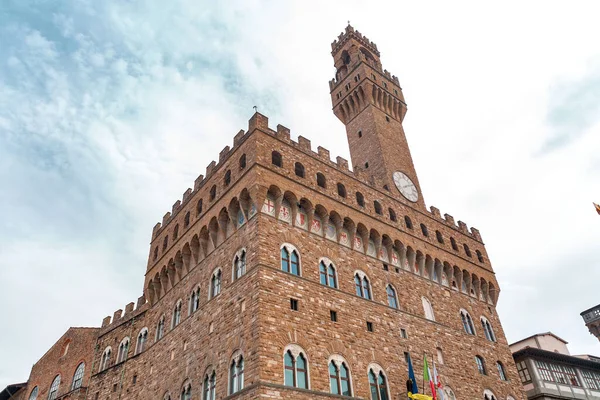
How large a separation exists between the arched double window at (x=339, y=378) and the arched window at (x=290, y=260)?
3800mm

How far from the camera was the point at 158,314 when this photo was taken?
954 inches

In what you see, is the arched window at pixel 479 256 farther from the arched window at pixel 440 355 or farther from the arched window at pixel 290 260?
the arched window at pixel 290 260

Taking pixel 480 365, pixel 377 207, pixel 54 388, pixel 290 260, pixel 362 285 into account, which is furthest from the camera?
pixel 54 388

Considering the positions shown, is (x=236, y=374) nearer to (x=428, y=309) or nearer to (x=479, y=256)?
(x=428, y=309)

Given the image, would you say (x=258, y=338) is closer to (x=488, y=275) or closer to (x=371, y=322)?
(x=371, y=322)

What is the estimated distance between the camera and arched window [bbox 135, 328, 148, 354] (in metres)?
24.4

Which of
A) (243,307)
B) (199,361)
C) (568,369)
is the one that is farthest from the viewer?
(568,369)

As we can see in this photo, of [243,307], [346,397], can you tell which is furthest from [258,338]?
[346,397]

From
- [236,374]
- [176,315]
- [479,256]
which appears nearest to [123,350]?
[176,315]

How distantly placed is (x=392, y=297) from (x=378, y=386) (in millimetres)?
4949

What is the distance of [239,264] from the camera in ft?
61.9

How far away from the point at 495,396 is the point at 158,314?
17753 millimetres

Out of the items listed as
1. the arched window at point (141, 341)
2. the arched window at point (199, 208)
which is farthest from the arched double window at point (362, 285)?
the arched window at point (141, 341)

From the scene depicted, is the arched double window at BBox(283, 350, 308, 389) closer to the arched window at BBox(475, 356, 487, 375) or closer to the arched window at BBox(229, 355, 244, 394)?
the arched window at BBox(229, 355, 244, 394)
